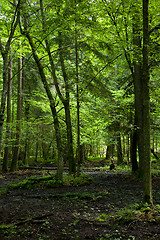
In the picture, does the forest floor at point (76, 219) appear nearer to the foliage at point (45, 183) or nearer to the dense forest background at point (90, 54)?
the dense forest background at point (90, 54)

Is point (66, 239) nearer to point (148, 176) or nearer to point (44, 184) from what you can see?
point (148, 176)

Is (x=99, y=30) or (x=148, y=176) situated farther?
(x=99, y=30)

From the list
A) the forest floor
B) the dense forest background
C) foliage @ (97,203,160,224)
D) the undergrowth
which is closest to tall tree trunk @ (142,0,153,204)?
the dense forest background

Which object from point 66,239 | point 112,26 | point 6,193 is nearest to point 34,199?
point 6,193

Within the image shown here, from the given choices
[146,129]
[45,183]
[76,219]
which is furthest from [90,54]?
[76,219]

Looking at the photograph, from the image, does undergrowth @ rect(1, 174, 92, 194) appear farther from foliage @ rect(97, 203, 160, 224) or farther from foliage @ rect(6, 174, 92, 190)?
foliage @ rect(97, 203, 160, 224)

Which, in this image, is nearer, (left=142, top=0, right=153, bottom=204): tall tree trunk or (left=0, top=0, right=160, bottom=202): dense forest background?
(left=142, top=0, right=153, bottom=204): tall tree trunk

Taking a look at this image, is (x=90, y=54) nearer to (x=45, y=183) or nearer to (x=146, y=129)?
(x=146, y=129)

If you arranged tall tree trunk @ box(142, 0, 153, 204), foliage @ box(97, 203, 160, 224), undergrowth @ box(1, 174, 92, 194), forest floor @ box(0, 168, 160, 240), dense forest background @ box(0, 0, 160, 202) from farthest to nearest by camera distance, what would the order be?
1. undergrowth @ box(1, 174, 92, 194)
2. dense forest background @ box(0, 0, 160, 202)
3. tall tree trunk @ box(142, 0, 153, 204)
4. foliage @ box(97, 203, 160, 224)
5. forest floor @ box(0, 168, 160, 240)

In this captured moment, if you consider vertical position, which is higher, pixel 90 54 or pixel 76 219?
pixel 90 54

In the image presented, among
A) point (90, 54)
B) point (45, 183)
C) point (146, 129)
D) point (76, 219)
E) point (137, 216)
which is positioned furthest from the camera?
point (90, 54)

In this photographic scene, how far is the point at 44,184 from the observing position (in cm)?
886

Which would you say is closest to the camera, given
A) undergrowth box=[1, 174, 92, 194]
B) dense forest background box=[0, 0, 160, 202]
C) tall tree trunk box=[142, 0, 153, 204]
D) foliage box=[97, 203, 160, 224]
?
foliage box=[97, 203, 160, 224]

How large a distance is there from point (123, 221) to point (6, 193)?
196 inches
